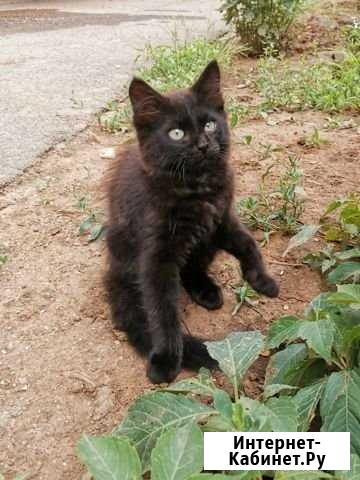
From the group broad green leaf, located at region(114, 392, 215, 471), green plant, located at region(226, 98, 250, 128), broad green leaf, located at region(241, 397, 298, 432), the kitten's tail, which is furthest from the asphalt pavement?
broad green leaf, located at region(241, 397, 298, 432)

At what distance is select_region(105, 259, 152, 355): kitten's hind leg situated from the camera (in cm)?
229

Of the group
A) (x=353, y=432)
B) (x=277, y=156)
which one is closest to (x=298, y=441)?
(x=353, y=432)

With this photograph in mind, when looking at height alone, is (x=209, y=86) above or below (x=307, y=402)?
above

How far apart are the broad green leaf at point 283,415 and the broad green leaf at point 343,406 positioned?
5.0 inches

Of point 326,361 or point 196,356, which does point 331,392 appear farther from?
point 196,356

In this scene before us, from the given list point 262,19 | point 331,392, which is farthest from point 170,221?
point 262,19

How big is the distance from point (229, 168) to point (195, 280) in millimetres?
497

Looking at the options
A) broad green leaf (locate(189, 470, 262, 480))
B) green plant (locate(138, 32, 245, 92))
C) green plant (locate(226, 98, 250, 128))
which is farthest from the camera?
green plant (locate(138, 32, 245, 92))

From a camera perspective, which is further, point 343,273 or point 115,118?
point 115,118

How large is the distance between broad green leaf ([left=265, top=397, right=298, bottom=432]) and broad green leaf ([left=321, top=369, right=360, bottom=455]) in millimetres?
127

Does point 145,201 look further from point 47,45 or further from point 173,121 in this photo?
point 47,45

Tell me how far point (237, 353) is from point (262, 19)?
4.29 m

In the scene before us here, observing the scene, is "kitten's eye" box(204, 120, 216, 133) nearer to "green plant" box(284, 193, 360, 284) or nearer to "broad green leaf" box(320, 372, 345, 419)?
"green plant" box(284, 193, 360, 284)
